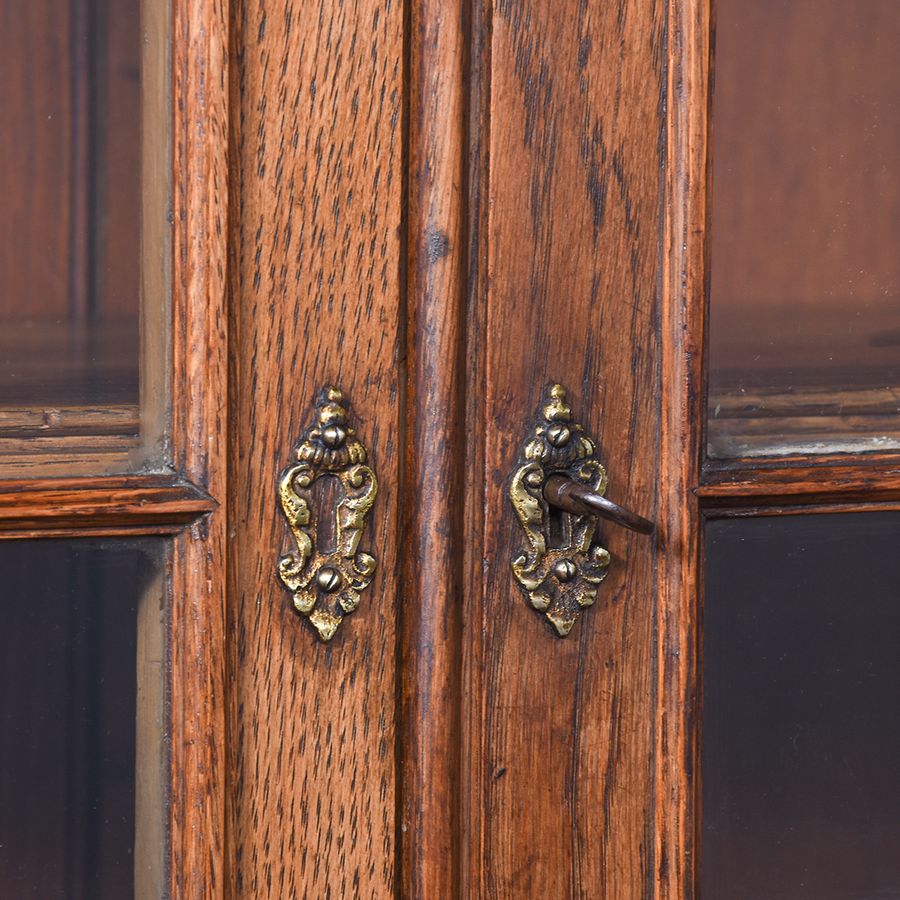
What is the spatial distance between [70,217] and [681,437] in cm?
31

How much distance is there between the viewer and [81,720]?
1.72 ft

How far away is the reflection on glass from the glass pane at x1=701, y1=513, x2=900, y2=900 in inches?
12.3

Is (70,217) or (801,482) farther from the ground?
(70,217)

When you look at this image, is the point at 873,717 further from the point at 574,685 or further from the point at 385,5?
the point at 385,5

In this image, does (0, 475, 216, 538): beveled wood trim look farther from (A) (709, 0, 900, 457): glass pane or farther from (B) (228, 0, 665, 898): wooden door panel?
(A) (709, 0, 900, 457): glass pane

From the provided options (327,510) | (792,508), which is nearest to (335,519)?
(327,510)

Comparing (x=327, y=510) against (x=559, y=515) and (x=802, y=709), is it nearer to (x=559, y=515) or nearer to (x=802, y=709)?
(x=559, y=515)

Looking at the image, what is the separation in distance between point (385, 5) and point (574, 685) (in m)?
0.34

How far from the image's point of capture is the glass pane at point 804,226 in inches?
23.2

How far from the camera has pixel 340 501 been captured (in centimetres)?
54

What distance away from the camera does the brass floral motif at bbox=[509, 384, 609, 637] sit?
559 millimetres

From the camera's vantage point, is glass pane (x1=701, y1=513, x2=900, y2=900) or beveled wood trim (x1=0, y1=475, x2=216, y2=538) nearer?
beveled wood trim (x1=0, y1=475, x2=216, y2=538)

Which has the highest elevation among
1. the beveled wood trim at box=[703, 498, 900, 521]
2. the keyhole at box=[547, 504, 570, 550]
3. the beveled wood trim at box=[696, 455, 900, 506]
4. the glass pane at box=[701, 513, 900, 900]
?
the beveled wood trim at box=[696, 455, 900, 506]

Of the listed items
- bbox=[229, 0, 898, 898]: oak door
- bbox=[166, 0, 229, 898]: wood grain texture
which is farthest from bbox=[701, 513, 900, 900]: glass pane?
bbox=[166, 0, 229, 898]: wood grain texture
